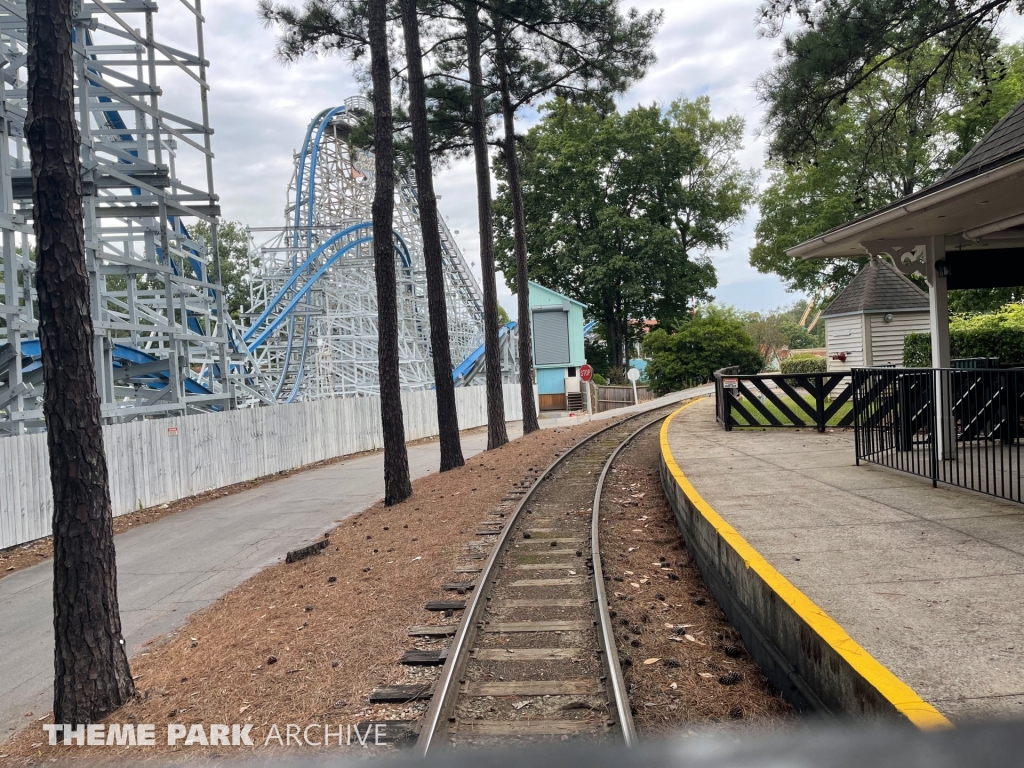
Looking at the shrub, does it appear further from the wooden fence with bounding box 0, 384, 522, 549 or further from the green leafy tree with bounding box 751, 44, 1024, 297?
the wooden fence with bounding box 0, 384, 522, 549

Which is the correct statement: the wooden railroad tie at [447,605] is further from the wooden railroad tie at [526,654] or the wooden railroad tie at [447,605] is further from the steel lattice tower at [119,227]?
the steel lattice tower at [119,227]

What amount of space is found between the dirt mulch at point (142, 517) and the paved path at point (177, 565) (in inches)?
10.4

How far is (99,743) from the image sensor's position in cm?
457

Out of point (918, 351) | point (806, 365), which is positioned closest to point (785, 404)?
→ point (918, 351)

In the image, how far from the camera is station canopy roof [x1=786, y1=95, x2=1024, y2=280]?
268 inches

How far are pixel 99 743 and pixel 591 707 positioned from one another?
2943mm

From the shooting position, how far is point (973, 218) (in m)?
8.51

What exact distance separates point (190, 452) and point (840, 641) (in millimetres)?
14152

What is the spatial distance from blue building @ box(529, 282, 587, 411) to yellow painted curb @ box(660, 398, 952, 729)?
4275 centimetres

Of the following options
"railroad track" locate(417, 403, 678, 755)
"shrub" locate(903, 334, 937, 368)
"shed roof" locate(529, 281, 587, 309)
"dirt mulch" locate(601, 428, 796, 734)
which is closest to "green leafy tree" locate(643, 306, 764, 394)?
"shed roof" locate(529, 281, 587, 309)

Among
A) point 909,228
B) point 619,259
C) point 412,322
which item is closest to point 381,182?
point 909,228

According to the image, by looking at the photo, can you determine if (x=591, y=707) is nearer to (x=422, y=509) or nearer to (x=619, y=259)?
(x=422, y=509)

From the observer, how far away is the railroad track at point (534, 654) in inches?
160

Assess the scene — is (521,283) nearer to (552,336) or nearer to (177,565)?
Answer: (177,565)
